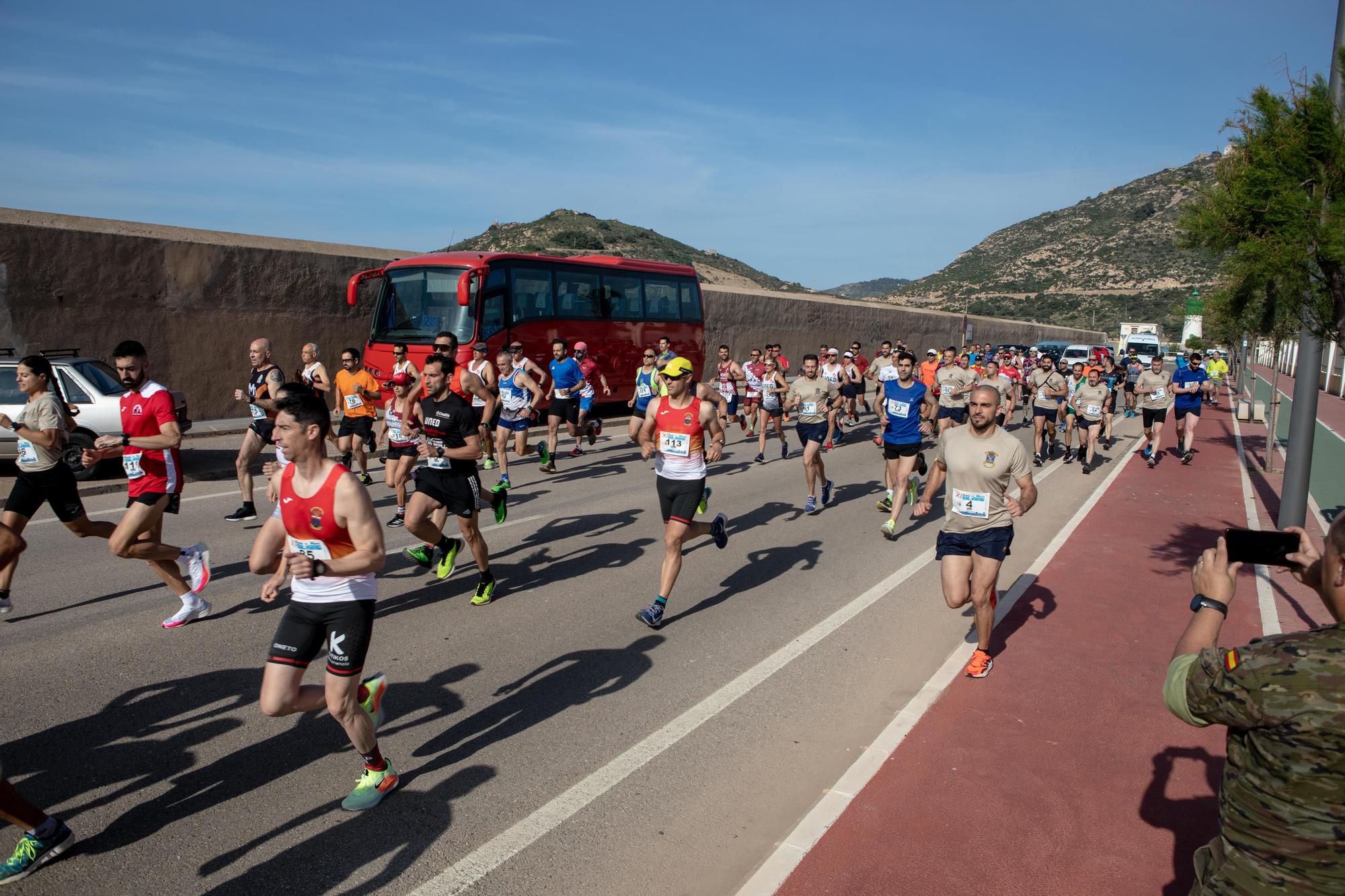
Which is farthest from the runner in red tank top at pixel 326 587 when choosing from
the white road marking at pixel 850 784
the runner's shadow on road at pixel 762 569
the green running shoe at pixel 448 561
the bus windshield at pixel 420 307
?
the bus windshield at pixel 420 307

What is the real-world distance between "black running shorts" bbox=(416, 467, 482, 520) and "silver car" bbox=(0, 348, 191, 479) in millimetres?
5787

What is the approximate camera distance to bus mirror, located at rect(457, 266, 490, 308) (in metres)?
16.3

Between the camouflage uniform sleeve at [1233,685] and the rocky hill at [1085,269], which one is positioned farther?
the rocky hill at [1085,269]

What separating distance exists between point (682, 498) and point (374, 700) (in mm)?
3055

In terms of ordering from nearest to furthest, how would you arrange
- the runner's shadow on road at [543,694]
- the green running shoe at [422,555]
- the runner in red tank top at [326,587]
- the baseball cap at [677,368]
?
the runner in red tank top at [326,587] < the runner's shadow on road at [543,694] < the baseball cap at [677,368] < the green running shoe at [422,555]

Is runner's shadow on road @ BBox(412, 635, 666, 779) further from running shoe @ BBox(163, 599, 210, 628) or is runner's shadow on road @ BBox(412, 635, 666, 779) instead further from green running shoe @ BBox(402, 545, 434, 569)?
running shoe @ BBox(163, 599, 210, 628)

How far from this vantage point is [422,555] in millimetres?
7547

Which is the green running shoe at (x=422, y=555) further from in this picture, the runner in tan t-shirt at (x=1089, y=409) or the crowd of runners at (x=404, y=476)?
the runner in tan t-shirt at (x=1089, y=409)

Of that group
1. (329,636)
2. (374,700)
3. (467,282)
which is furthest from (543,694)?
(467,282)

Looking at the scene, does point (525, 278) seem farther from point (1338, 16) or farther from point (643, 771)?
point (643, 771)

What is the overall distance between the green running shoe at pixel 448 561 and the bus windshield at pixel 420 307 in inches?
397

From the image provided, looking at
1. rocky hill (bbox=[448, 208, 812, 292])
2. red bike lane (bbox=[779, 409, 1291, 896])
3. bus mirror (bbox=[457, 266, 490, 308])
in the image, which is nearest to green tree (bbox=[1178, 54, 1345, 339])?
red bike lane (bbox=[779, 409, 1291, 896])

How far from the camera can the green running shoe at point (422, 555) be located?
7539 millimetres

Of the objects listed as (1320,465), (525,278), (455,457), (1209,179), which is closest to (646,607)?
(455,457)
